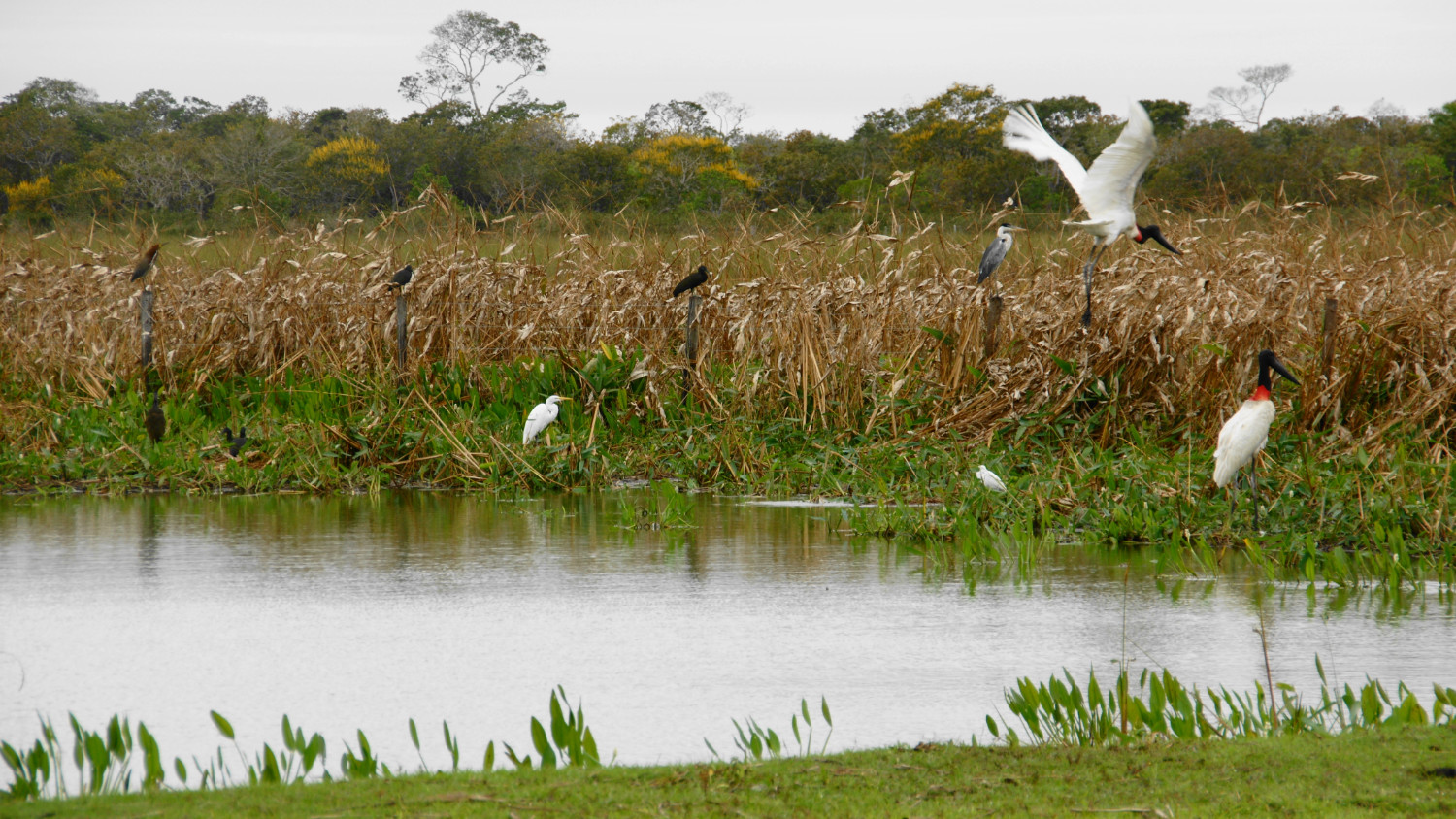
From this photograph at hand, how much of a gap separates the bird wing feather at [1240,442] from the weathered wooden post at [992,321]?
10.3 ft

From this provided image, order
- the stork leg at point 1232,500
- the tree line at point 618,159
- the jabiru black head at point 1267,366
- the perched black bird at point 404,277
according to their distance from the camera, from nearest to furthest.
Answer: the stork leg at point 1232,500
the jabiru black head at point 1267,366
the perched black bird at point 404,277
the tree line at point 618,159

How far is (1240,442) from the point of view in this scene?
6.74 m

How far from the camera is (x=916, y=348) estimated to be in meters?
10.1

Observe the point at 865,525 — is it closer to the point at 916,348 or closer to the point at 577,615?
the point at 577,615

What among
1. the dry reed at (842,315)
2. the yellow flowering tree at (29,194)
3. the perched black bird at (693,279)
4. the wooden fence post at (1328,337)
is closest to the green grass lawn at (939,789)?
the dry reed at (842,315)

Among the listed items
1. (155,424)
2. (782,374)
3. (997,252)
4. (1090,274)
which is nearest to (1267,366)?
(1090,274)

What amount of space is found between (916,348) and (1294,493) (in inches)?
135

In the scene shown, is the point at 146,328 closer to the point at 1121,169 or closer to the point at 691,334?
the point at 691,334

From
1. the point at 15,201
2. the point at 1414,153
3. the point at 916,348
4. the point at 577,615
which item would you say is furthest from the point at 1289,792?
the point at 15,201

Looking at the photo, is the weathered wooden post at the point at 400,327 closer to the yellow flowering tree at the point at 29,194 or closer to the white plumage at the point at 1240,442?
the white plumage at the point at 1240,442

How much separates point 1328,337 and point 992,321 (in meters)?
2.34

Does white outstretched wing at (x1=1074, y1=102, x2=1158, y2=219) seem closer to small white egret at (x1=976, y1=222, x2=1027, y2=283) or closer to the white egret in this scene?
the white egret

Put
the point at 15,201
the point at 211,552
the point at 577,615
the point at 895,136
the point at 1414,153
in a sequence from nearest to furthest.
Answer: the point at 577,615 < the point at 211,552 < the point at 1414,153 < the point at 15,201 < the point at 895,136

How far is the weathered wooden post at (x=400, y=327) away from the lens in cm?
1080
